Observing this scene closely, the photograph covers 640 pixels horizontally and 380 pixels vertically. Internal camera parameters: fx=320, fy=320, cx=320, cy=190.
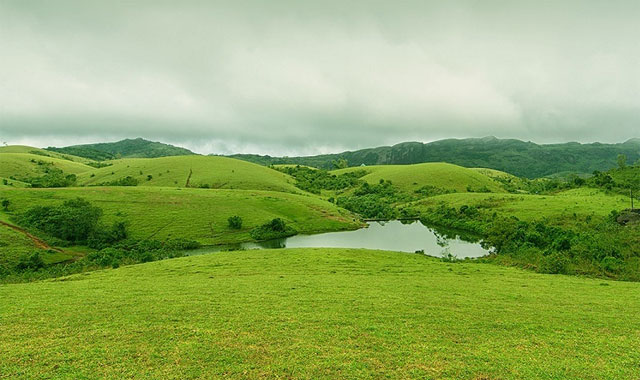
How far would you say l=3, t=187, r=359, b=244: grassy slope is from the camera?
73.0m

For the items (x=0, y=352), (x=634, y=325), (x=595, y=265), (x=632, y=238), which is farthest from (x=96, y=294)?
(x=632, y=238)

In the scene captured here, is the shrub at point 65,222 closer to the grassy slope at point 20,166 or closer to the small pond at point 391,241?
the small pond at point 391,241

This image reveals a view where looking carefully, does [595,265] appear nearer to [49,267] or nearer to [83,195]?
[49,267]

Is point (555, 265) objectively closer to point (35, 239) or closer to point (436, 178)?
point (35, 239)

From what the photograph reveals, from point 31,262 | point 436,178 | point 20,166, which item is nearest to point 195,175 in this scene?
point 31,262

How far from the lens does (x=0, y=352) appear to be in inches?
464

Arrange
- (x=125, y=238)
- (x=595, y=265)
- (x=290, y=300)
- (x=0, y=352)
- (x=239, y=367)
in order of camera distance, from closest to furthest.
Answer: (x=239, y=367), (x=0, y=352), (x=290, y=300), (x=595, y=265), (x=125, y=238)

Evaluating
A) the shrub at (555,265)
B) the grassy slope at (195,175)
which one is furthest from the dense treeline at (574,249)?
the grassy slope at (195,175)

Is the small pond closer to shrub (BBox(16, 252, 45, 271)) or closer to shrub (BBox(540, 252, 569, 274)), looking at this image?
shrub (BBox(540, 252, 569, 274))

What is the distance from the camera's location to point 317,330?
14445 mm

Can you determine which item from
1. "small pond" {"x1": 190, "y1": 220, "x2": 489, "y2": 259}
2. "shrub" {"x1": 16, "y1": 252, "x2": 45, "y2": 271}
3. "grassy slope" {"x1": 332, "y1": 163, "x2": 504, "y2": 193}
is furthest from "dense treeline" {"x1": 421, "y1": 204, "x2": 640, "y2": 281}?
"grassy slope" {"x1": 332, "y1": 163, "x2": 504, "y2": 193}

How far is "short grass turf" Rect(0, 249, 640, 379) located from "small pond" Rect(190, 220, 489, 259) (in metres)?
39.0

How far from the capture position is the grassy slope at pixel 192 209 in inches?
2874

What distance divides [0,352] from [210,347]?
7.55 metres
